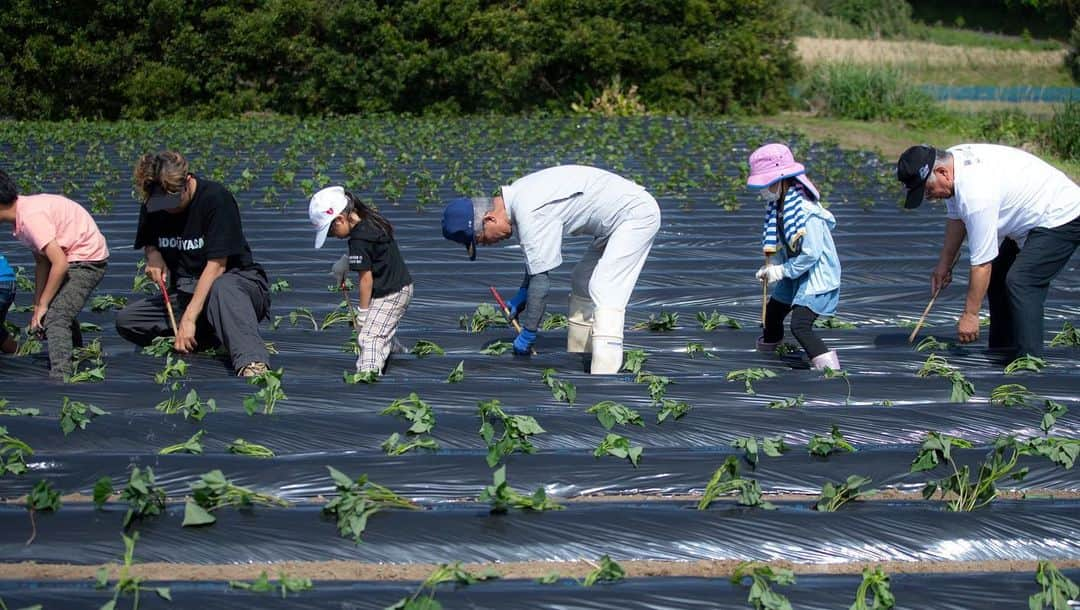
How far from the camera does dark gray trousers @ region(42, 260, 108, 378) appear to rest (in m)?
5.36

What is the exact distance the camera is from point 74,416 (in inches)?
175

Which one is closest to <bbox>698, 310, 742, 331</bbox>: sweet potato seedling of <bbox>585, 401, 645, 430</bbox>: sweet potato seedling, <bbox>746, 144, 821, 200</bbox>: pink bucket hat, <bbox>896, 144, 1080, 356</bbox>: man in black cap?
<bbox>746, 144, 821, 200</bbox>: pink bucket hat

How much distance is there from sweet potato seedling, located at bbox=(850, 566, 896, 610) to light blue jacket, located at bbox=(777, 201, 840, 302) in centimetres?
241

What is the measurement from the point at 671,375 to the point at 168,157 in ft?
8.46

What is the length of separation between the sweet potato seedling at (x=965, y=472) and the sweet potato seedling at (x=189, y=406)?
2707mm

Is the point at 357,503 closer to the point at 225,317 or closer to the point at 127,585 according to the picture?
the point at 127,585

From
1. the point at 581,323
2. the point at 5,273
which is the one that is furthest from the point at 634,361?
the point at 5,273

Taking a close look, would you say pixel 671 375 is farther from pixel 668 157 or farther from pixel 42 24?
pixel 42 24

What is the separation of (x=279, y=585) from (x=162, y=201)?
8.92 feet

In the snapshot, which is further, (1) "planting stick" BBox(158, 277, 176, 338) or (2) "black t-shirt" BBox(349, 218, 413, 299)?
(1) "planting stick" BBox(158, 277, 176, 338)

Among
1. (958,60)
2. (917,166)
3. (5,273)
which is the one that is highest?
(958,60)

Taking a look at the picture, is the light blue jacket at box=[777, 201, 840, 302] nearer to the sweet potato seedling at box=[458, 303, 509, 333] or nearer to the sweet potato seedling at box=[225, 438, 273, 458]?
the sweet potato seedling at box=[458, 303, 509, 333]

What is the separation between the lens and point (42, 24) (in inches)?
886

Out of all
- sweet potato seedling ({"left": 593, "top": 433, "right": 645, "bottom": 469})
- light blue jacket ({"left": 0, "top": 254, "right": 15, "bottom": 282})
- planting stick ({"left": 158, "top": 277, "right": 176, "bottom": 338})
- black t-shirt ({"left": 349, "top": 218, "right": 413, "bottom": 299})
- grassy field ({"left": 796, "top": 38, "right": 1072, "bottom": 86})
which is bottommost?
sweet potato seedling ({"left": 593, "top": 433, "right": 645, "bottom": 469})
